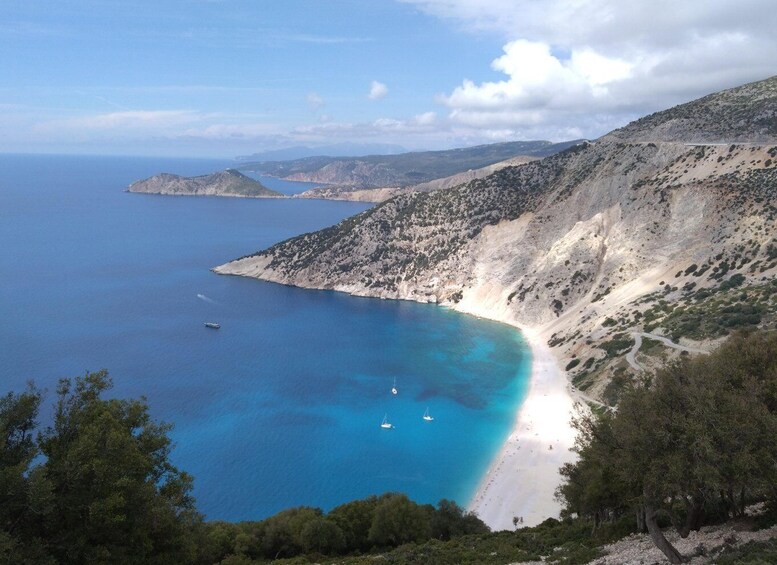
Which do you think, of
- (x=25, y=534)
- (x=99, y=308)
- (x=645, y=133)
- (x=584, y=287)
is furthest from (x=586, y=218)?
(x=25, y=534)

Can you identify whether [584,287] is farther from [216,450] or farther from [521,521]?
[216,450]

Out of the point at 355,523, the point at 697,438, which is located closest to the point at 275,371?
the point at 355,523

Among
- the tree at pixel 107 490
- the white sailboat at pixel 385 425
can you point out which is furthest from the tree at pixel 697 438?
the white sailboat at pixel 385 425

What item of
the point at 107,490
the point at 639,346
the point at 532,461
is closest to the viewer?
the point at 107,490

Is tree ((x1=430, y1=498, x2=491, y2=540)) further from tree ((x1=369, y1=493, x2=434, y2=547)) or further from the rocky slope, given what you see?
the rocky slope

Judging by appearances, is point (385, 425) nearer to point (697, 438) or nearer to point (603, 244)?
point (697, 438)

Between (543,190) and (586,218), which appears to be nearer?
(586,218)

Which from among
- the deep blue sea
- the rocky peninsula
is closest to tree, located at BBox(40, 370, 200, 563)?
the deep blue sea
